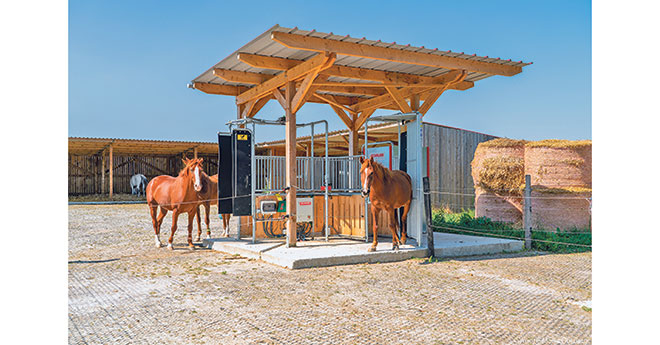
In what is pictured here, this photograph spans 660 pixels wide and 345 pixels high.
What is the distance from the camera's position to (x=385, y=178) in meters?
8.87

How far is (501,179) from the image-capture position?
12.3 meters

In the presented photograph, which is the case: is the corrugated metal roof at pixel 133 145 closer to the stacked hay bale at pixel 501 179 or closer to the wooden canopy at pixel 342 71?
the wooden canopy at pixel 342 71

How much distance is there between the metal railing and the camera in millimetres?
10039

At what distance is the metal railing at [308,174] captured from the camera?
1004 cm

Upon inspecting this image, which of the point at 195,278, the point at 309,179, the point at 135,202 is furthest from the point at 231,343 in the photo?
the point at 135,202

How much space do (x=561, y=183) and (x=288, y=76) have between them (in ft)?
23.5

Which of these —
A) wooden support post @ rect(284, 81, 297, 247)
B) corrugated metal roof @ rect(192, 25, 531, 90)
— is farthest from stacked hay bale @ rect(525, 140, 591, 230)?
wooden support post @ rect(284, 81, 297, 247)

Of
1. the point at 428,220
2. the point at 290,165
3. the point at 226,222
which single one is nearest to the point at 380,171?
the point at 428,220

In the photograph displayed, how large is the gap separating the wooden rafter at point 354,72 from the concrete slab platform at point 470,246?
11.4 feet

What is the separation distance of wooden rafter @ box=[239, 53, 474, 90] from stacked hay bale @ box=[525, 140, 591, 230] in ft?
9.09

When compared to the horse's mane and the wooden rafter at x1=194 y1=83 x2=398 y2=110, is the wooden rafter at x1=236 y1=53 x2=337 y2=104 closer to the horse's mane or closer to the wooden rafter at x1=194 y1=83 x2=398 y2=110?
the wooden rafter at x1=194 y1=83 x2=398 y2=110

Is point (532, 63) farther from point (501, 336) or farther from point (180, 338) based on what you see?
point (180, 338)

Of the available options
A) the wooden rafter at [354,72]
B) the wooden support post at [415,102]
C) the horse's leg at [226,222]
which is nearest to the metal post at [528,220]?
the wooden rafter at [354,72]
